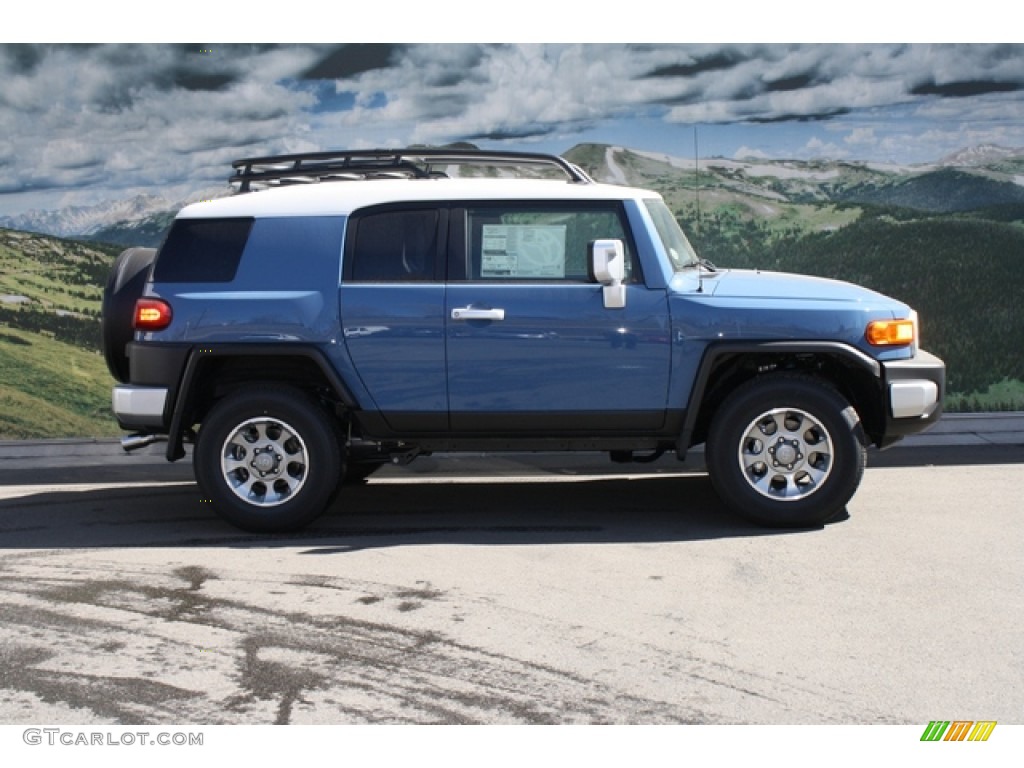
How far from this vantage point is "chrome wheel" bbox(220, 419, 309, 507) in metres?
8.29

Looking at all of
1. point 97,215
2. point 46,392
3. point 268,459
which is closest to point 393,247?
point 268,459

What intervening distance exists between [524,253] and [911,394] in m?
2.23

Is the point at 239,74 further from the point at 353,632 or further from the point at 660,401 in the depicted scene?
the point at 353,632

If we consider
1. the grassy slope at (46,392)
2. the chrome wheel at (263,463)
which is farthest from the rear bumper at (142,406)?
the grassy slope at (46,392)

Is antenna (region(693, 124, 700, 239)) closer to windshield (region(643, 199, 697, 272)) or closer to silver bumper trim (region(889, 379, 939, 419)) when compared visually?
windshield (region(643, 199, 697, 272))

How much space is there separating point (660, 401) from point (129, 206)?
664 cm

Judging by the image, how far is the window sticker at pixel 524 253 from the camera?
8.26 m

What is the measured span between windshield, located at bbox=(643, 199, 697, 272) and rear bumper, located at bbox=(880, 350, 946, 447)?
4.24 ft

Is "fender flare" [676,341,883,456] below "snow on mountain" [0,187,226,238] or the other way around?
below

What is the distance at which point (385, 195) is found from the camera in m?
8.46

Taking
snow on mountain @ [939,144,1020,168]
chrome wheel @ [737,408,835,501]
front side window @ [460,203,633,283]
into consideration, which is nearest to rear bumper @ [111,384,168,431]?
front side window @ [460,203,633,283]

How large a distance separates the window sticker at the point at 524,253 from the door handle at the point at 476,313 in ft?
0.78

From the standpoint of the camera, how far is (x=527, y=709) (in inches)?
201

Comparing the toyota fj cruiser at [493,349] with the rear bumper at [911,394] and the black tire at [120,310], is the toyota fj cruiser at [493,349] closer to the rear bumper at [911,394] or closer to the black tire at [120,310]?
the rear bumper at [911,394]
